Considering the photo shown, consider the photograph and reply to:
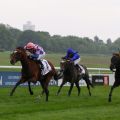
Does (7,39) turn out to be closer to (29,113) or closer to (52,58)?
(52,58)

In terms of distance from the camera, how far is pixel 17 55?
1341cm

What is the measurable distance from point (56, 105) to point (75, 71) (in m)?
4.63

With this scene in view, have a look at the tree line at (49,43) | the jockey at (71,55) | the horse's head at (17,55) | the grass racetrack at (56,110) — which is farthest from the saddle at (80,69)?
the tree line at (49,43)

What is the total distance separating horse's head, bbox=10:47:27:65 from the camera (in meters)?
13.3

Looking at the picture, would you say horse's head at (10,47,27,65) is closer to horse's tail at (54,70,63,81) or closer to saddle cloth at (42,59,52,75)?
saddle cloth at (42,59,52,75)

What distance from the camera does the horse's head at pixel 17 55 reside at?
13297 millimetres

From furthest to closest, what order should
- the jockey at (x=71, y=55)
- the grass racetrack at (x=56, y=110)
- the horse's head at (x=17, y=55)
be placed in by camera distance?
the jockey at (x=71, y=55) → the horse's head at (x=17, y=55) → the grass racetrack at (x=56, y=110)

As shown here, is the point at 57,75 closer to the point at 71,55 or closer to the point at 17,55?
the point at 71,55

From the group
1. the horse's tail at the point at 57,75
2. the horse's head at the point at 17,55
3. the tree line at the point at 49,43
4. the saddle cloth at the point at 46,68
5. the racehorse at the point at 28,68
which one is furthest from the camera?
the tree line at the point at 49,43

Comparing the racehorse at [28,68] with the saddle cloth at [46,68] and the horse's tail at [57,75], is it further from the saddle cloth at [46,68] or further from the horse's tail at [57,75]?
the horse's tail at [57,75]

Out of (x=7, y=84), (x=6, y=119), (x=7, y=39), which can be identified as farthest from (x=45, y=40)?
(x=6, y=119)

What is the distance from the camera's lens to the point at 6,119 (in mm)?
9469

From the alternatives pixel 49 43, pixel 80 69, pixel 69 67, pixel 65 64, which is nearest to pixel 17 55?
pixel 65 64

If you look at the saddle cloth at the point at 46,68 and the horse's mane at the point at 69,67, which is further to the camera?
the horse's mane at the point at 69,67
